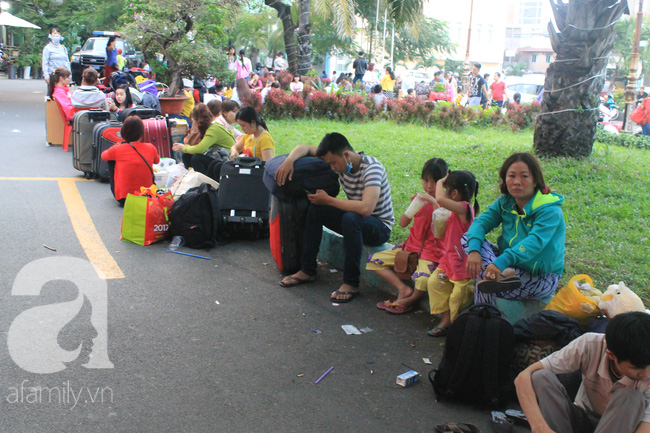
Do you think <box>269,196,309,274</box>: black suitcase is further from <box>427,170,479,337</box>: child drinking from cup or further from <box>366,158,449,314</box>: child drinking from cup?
<box>427,170,479,337</box>: child drinking from cup

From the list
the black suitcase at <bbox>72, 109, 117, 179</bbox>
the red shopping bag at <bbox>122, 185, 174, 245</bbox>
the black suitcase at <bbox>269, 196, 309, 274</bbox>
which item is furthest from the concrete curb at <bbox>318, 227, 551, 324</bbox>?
the black suitcase at <bbox>72, 109, 117, 179</bbox>

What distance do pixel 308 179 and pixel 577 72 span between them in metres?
5.07

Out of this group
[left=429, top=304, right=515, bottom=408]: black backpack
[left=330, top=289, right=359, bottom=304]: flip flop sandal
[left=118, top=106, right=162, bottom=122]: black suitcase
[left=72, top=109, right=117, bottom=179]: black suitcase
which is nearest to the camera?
[left=429, top=304, right=515, bottom=408]: black backpack

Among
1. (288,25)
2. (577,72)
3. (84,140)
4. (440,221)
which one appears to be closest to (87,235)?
(84,140)

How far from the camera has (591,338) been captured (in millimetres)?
3090

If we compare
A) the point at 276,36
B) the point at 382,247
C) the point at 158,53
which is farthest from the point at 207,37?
the point at 276,36

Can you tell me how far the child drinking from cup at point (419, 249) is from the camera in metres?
4.79

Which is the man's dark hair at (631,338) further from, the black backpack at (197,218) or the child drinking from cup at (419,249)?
the black backpack at (197,218)

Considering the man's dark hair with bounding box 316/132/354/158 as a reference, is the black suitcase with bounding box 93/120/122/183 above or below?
below

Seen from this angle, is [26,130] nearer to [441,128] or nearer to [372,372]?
[441,128]

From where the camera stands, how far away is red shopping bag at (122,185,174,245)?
6.36m

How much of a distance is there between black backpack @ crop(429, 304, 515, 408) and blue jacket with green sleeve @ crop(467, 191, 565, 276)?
0.52 metres

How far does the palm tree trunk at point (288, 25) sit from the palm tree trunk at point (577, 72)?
1123cm

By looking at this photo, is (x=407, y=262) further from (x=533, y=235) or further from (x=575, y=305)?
(x=575, y=305)
